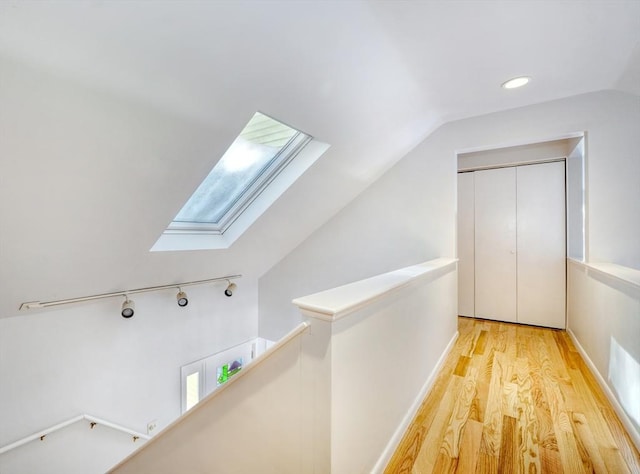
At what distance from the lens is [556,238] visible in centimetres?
323

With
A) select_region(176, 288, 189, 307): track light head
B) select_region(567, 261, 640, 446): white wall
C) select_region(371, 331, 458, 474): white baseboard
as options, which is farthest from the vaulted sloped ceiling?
select_region(371, 331, 458, 474): white baseboard

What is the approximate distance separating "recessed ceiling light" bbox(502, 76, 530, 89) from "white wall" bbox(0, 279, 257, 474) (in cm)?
324

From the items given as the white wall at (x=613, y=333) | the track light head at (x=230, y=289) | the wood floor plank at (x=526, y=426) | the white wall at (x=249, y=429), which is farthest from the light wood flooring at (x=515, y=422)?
the track light head at (x=230, y=289)

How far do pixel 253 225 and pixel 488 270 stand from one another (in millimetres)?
2858

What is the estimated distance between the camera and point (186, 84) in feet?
4.22

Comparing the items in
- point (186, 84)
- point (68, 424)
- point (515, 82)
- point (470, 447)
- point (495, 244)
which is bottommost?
point (68, 424)

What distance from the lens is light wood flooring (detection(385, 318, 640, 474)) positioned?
4.68 ft

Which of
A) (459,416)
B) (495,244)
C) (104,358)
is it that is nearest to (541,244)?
(495,244)

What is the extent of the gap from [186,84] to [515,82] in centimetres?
220

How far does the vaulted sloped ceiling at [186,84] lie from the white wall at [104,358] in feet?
0.93

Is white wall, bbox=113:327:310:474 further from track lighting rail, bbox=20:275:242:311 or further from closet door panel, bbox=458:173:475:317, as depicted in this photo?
closet door panel, bbox=458:173:475:317

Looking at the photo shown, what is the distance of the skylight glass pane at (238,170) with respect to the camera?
204 centimetres

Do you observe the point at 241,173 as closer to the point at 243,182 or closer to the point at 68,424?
the point at 243,182

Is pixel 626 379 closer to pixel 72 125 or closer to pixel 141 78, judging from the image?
pixel 141 78
